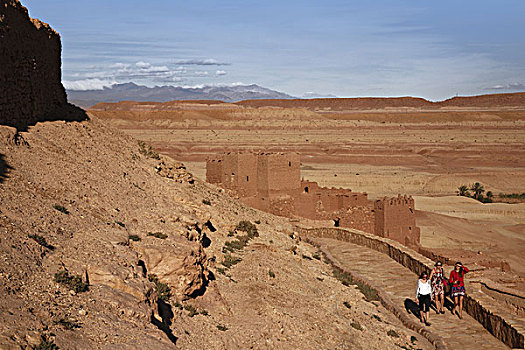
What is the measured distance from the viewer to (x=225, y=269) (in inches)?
404

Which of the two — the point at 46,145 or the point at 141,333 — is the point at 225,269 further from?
the point at 141,333

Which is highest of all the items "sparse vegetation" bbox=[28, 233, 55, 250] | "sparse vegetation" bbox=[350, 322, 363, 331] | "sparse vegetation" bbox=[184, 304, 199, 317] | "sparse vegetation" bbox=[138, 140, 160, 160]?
"sparse vegetation" bbox=[138, 140, 160, 160]

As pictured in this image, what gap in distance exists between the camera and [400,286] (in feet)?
45.5

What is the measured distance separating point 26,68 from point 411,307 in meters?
8.95

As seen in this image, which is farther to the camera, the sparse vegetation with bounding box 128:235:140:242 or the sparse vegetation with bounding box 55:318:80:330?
the sparse vegetation with bounding box 128:235:140:242

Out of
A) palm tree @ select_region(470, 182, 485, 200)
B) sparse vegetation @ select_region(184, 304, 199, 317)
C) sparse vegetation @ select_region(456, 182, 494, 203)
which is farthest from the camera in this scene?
palm tree @ select_region(470, 182, 485, 200)

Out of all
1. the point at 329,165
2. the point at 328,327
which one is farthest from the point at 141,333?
the point at 329,165

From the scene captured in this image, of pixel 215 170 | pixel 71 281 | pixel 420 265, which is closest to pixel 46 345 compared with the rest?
pixel 71 281

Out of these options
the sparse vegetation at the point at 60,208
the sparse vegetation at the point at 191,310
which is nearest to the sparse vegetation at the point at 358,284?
the sparse vegetation at the point at 191,310

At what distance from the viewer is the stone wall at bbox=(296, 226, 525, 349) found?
970 centimetres

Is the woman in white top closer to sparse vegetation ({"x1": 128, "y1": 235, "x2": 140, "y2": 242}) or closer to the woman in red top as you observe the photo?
the woman in red top

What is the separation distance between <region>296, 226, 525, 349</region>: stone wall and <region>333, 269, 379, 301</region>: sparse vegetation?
4.78 feet

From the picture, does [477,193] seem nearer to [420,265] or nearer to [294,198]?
[294,198]

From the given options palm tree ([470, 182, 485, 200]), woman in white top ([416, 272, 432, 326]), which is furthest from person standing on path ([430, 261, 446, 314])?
palm tree ([470, 182, 485, 200])
